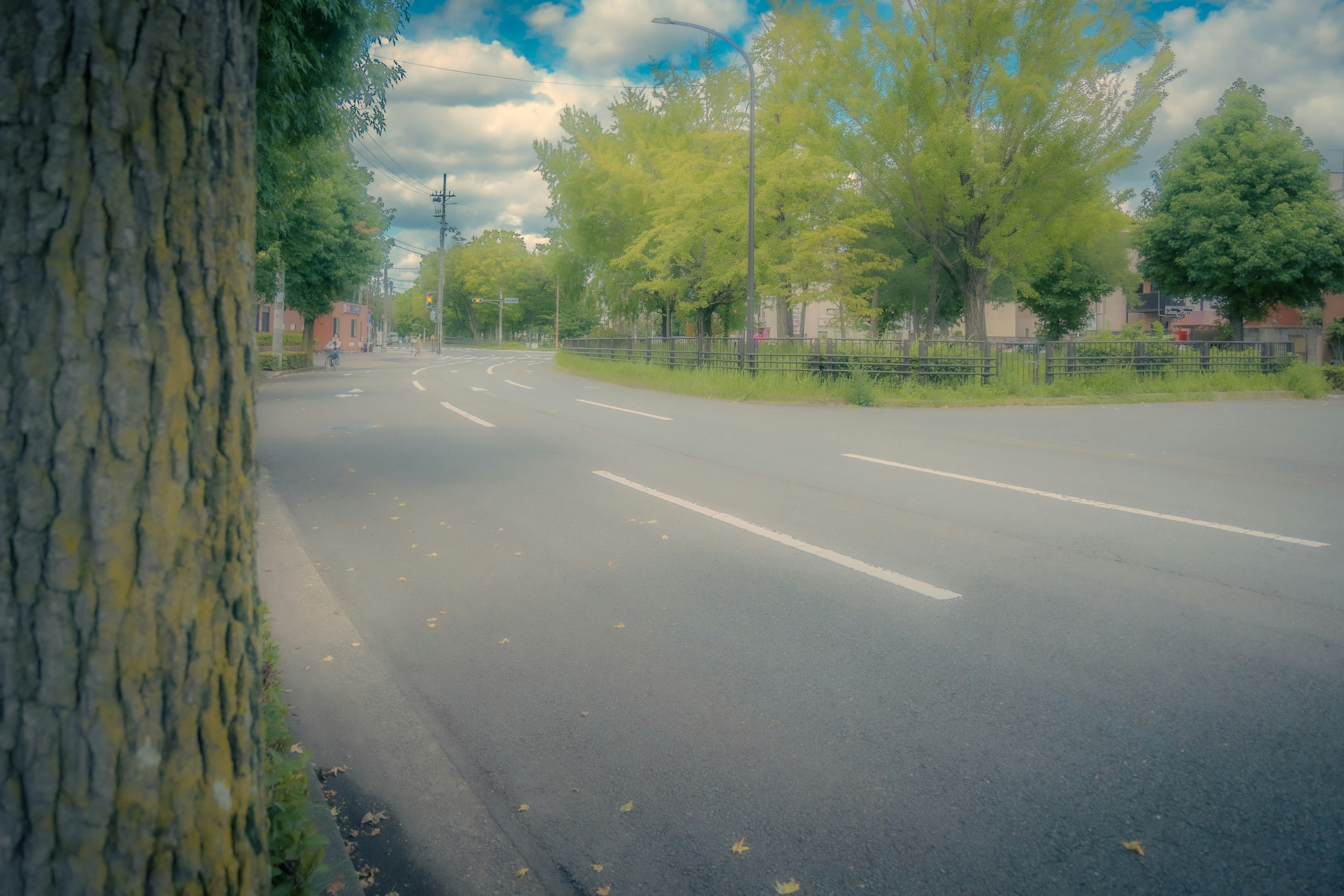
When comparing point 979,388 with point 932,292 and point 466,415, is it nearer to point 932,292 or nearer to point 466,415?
point 466,415

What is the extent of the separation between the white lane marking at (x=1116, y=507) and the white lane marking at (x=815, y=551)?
296 cm

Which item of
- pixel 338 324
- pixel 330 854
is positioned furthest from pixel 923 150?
pixel 338 324

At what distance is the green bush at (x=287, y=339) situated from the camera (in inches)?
2158

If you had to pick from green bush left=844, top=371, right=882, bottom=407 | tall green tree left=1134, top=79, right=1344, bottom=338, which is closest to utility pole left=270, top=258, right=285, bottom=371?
green bush left=844, top=371, right=882, bottom=407

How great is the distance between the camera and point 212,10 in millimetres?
1759

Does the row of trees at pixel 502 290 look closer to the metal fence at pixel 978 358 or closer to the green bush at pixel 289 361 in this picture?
the green bush at pixel 289 361

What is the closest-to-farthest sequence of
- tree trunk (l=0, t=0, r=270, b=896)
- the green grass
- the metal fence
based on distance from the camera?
1. tree trunk (l=0, t=0, r=270, b=896)
2. the green grass
3. the metal fence

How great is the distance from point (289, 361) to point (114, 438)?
39.1m

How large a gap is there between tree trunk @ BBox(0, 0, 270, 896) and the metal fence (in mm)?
20073

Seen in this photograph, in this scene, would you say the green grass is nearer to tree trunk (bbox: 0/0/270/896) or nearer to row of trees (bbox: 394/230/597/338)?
tree trunk (bbox: 0/0/270/896)

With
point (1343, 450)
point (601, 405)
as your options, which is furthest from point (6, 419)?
point (601, 405)

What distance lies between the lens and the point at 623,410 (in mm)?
16891

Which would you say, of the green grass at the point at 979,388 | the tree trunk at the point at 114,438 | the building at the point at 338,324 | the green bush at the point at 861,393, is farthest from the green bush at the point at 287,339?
the tree trunk at the point at 114,438

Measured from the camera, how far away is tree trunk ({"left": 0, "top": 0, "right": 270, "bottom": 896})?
1575 mm
